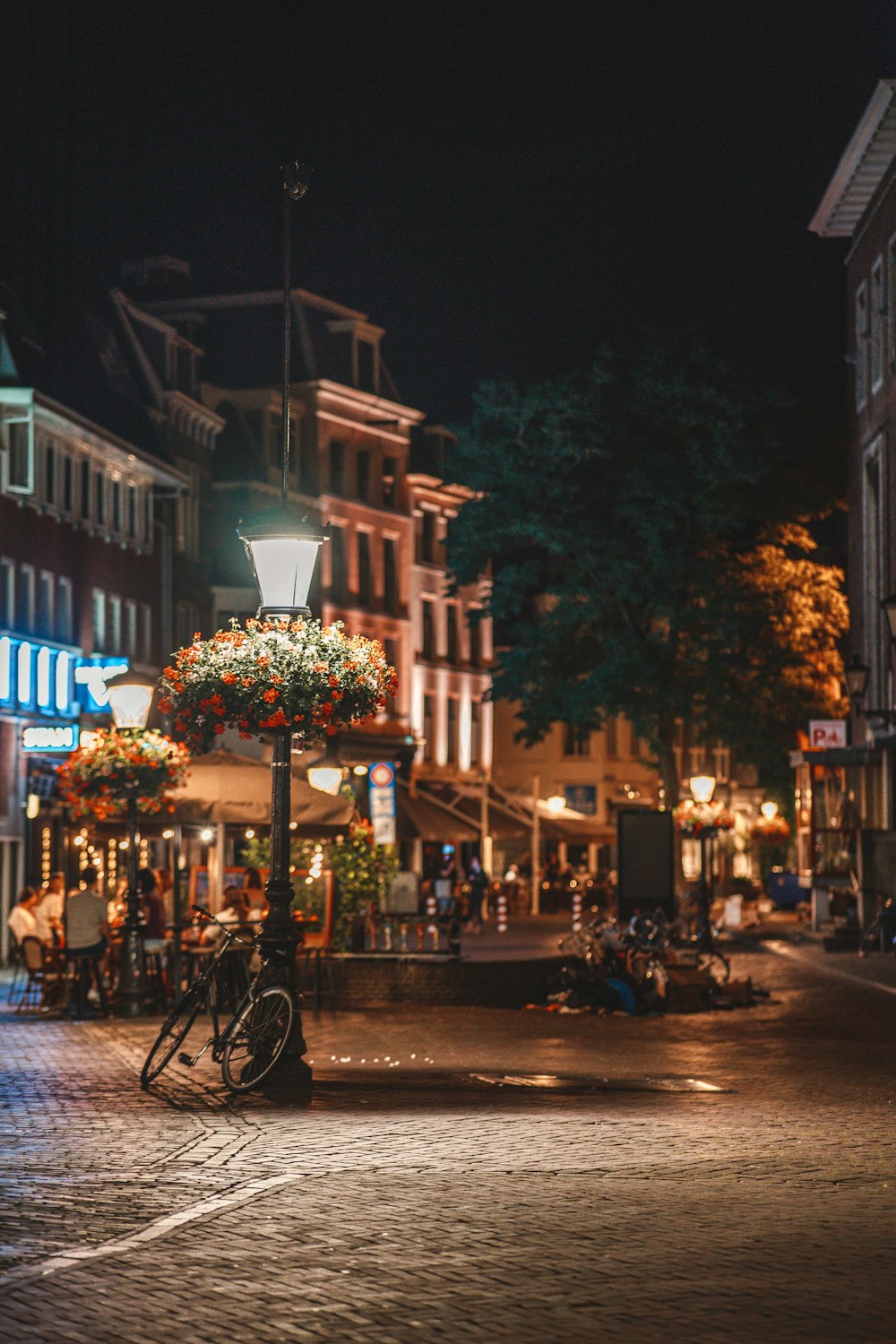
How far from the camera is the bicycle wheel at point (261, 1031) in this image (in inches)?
599

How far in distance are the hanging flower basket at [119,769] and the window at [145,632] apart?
85.5ft

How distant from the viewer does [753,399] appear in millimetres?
48312

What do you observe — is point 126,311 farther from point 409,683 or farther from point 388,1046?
point 388,1046

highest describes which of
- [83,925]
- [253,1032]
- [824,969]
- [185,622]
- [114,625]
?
[185,622]

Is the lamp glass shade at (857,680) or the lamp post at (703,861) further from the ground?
the lamp glass shade at (857,680)

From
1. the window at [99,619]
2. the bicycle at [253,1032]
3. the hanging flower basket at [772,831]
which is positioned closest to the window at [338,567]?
the hanging flower basket at [772,831]

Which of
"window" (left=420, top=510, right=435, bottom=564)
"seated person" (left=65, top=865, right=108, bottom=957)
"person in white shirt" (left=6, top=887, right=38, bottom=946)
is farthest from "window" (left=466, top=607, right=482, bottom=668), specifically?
"seated person" (left=65, top=865, right=108, bottom=957)

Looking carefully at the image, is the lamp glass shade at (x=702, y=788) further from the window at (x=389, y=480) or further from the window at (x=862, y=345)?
the window at (x=389, y=480)

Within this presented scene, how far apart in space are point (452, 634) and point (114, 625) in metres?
31.7

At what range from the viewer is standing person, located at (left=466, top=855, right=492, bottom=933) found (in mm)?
52094

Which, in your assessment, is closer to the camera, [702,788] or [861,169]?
[861,169]

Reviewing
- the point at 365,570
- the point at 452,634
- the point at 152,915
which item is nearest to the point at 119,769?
the point at 152,915

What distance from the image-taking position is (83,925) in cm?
2381

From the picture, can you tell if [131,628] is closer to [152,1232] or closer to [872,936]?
[872,936]
